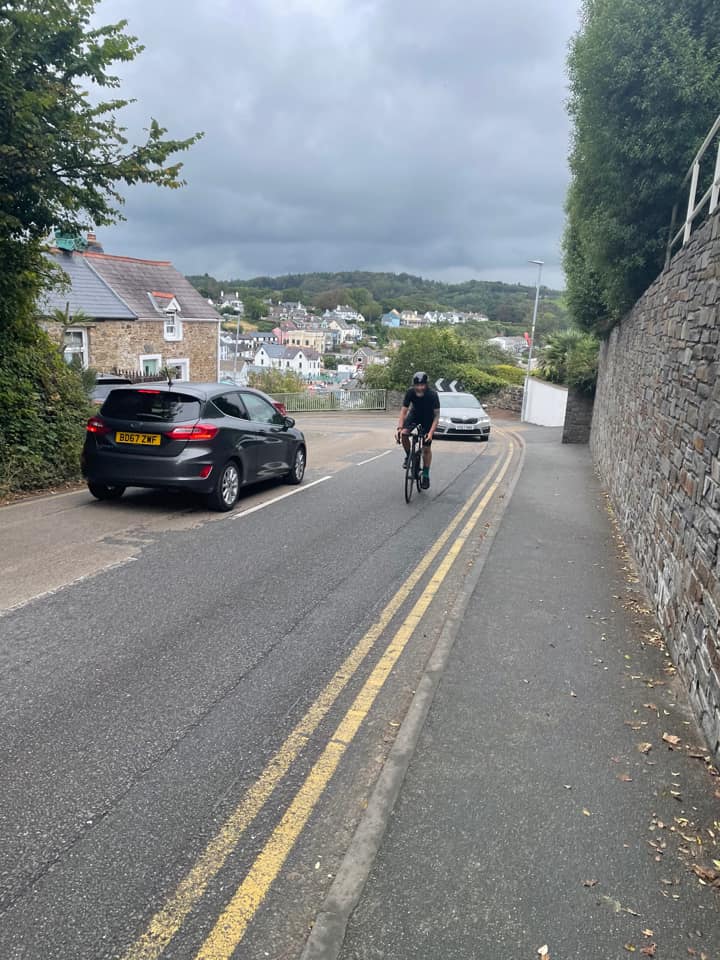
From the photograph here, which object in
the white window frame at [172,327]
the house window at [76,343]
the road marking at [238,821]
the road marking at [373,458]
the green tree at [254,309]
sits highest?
the green tree at [254,309]

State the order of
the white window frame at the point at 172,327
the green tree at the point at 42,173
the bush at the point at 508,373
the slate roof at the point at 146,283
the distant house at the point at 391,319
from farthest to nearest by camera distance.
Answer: the distant house at the point at 391,319, the bush at the point at 508,373, the white window frame at the point at 172,327, the slate roof at the point at 146,283, the green tree at the point at 42,173

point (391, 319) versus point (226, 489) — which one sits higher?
point (391, 319)

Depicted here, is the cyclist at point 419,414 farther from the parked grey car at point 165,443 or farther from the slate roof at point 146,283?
the slate roof at point 146,283

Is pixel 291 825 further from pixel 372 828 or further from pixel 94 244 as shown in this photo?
pixel 94 244

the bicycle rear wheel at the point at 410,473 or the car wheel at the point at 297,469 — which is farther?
the car wheel at the point at 297,469

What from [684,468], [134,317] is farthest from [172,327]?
[684,468]

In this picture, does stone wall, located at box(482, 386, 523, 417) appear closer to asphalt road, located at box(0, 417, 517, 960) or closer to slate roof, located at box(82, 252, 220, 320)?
slate roof, located at box(82, 252, 220, 320)

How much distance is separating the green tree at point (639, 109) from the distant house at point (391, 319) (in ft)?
603

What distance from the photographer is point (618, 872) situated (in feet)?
9.58

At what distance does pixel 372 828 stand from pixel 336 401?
39.7 meters

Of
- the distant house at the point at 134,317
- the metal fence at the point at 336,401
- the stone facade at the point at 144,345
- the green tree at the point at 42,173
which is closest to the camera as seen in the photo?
the green tree at the point at 42,173

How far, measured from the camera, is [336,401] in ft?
139

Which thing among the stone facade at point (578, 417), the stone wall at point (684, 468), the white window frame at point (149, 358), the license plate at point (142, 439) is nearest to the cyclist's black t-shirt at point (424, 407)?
the stone wall at point (684, 468)

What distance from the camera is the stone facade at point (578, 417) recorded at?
941 inches
